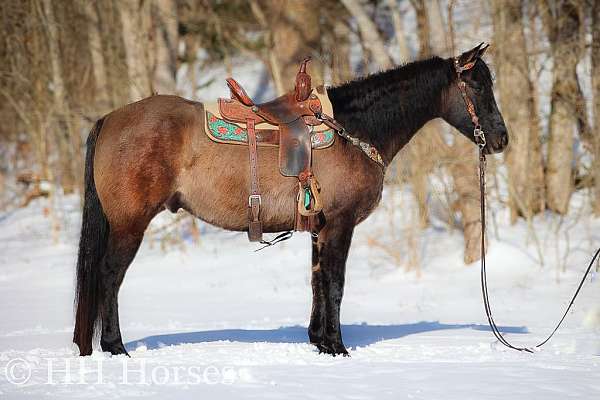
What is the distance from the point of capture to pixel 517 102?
10.5 meters

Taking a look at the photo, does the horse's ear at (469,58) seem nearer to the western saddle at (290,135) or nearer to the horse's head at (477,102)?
the horse's head at (477,102)

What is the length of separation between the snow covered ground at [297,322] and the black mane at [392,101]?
1.60 metres

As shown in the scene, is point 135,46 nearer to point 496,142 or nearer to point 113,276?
point 113,276

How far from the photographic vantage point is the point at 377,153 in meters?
5.60

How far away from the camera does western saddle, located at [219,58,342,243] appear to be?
5.36m

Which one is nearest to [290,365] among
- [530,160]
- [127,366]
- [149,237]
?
[127,366]

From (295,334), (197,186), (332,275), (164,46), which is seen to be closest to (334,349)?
(332,275)

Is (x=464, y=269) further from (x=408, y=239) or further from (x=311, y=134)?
(x=311, y=134)

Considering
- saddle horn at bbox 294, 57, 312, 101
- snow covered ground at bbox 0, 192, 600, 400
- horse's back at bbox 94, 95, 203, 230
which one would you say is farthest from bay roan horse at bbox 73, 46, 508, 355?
snow covered ground at bbox 0, 192, 600, 400

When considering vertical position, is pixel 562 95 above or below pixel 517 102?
above

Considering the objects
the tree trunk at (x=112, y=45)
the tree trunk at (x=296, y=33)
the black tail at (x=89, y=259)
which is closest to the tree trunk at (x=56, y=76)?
the tree trunk at (x=112, y=45)

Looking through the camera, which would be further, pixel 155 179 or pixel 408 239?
pixel 408 239

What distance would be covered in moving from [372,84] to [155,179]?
1800 mm

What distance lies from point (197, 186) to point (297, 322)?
2.55 metres
